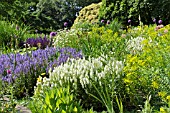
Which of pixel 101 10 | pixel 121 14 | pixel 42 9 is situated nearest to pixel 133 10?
pixel 121 14

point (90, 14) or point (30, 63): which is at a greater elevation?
point (90, 14)

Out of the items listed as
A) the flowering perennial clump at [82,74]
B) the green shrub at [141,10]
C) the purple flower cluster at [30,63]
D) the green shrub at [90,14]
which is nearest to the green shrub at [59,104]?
the flowering perennial clump at [82,74]

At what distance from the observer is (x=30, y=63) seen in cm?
467

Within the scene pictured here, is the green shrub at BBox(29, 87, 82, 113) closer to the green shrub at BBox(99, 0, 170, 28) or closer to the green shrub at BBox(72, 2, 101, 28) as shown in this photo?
the green shrub at BBox(99, 0, 170, 28)

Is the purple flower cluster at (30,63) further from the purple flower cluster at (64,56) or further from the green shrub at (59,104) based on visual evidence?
the green shrub at (59,104)

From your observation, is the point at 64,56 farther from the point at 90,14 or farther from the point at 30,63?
the point at 90,14

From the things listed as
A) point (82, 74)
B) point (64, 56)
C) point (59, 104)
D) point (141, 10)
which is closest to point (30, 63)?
point (64, 56)

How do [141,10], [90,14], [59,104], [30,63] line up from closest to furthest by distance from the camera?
1. [59,104]
2. [30,63]
3. [141,10]
4. [90,14]

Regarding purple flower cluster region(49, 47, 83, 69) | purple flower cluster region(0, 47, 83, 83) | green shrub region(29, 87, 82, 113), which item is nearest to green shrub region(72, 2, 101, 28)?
purple flower cluster region(49, 47, 83, 69)

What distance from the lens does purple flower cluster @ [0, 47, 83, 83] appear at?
450 cm

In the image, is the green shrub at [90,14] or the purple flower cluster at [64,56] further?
the green shrub at [90,14]

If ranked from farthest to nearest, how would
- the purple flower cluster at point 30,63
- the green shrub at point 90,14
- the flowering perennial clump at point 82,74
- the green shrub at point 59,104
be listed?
the green shrub at point 90,14
the purple flower cluster at point 30,63
the flowering perennial clump at point 82,74
the green shrub at point 59,104

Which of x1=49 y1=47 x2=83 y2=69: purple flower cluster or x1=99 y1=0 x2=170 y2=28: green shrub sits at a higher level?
x1=99 y1=0 x2=170 y2=28: green shrub

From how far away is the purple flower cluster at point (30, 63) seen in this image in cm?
450
